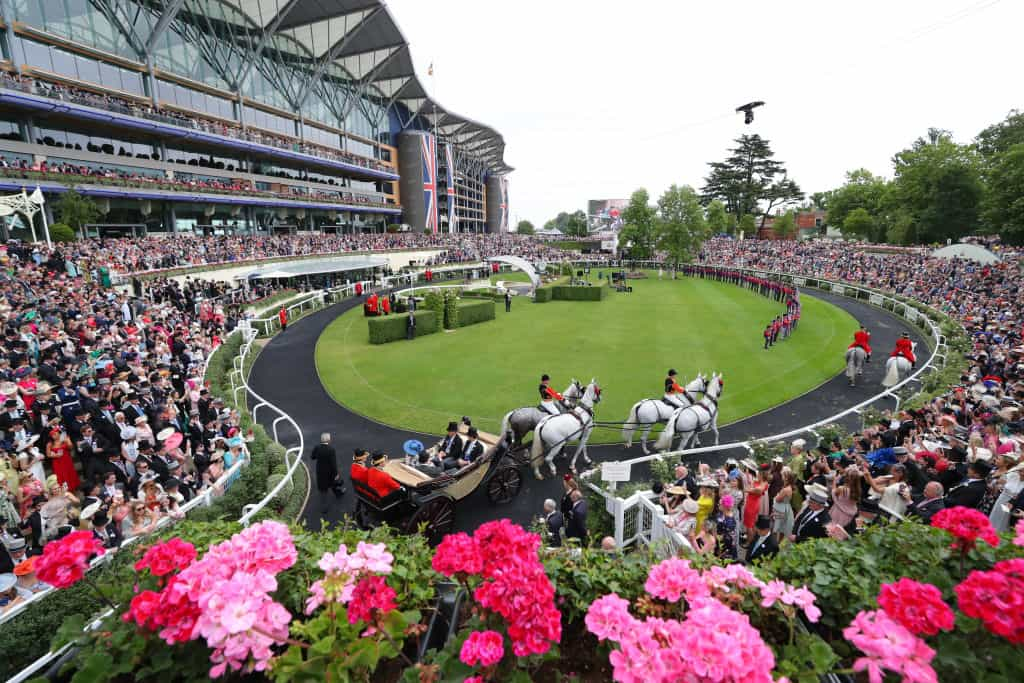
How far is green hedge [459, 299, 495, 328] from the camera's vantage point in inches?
994

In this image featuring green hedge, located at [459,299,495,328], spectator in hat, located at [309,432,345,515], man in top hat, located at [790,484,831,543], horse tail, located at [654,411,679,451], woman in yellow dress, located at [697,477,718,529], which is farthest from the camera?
green hedge, located at [459,299,495,328]

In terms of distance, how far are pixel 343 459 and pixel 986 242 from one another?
163ft

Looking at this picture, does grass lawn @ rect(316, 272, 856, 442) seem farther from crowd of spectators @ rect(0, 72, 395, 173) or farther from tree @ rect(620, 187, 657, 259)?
tree @ rect(620, 187, 657, 259)

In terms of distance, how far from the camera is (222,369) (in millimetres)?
15609

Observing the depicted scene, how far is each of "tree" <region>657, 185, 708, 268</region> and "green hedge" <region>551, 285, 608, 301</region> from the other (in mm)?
22001

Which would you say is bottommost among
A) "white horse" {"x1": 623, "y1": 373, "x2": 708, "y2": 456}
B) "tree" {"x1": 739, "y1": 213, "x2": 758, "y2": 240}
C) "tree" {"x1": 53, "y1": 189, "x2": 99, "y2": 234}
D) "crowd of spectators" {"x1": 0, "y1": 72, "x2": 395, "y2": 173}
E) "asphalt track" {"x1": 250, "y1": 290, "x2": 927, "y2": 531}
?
"asphalt track" {"x1": 250, "y1": 290, "x2": 927, "y2": 531}

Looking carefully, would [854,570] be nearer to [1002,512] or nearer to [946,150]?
[1002,512]

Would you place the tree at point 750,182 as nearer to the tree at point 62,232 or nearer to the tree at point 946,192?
the tree at point 946,192

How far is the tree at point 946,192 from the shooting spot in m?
44.2

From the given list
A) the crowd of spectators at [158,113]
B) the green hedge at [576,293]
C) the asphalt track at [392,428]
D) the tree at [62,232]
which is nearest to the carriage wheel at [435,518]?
the asphalt track at [392,428]

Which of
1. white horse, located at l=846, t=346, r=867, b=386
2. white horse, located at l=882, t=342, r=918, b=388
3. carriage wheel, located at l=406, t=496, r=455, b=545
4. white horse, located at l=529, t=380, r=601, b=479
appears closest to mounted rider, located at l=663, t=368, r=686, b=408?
white horse, located at l=529, t=380, r=601, b=479

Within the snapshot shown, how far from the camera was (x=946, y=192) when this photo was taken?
45406 millimetres

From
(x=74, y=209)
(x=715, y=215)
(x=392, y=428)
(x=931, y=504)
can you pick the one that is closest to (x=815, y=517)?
(x=931, y=504)

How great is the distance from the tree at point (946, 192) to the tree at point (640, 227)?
86.4 feet
